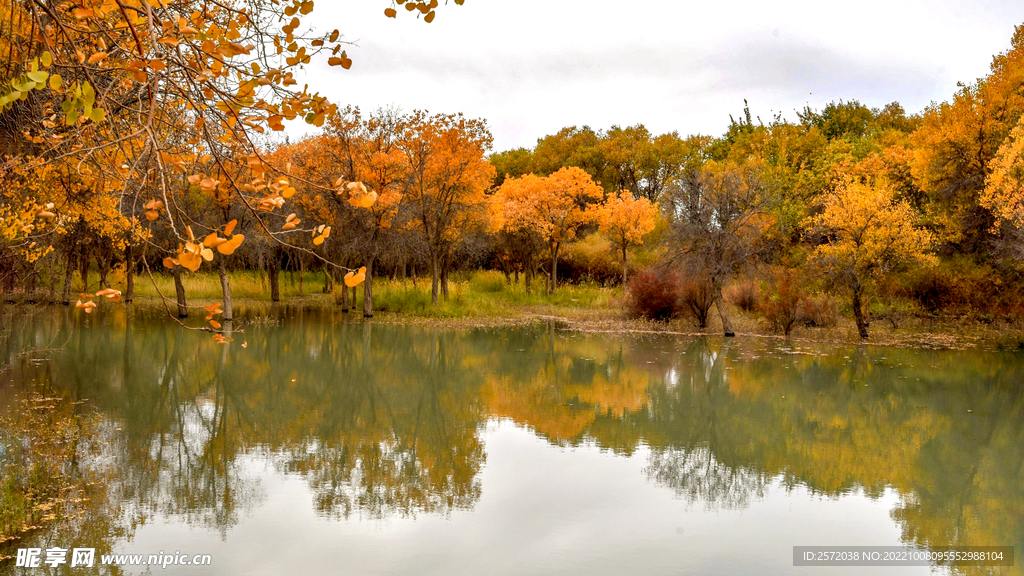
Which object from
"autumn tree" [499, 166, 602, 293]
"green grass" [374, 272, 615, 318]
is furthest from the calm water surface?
"autumn tree" [499, 166, 602, 293]

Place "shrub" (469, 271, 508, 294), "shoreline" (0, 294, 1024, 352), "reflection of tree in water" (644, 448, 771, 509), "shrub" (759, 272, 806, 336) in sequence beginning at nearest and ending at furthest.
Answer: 1. "reflection of tree in water" (644, 448, 771, 509)
2. "shoreline" (0, 294, 1024, 352)
3. "shrub" (759, 272, 806, 336)
4. "shrub" (469, 271, 508, 294)

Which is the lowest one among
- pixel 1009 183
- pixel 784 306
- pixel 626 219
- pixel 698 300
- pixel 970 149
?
pixel 784 306

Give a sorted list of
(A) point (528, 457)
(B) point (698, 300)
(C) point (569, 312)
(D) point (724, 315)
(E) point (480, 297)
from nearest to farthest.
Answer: (A) point (528, 457) → (D) point (724, 315) → (B) point (698, 300) → (C) point (569, 312) → (E) point (480, 297)

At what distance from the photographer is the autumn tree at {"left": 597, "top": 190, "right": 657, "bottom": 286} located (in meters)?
34.5

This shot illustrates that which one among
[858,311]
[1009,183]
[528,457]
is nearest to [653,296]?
[858,311]

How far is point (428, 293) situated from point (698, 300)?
11807 mm

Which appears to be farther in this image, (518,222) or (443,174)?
(518,222)

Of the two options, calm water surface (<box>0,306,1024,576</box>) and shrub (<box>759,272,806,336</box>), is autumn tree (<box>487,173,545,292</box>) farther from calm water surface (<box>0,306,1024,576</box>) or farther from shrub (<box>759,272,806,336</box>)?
calm water surface (<box>0,306,1024,576</box>)

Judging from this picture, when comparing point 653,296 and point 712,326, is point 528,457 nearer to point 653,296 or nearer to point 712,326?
point 712,326

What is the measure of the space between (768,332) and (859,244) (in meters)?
4.26

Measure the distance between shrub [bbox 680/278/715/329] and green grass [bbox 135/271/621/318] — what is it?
538 cm

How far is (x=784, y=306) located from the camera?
23.8m

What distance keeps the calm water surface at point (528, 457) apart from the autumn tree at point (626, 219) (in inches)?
655

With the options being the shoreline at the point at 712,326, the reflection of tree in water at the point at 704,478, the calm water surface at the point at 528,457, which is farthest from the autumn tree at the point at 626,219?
the reflection of tree in water at the point at 704,478
